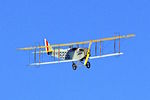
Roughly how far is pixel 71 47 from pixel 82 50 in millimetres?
6346

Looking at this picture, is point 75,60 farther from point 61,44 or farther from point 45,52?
point 45,52

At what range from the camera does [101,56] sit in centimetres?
9188

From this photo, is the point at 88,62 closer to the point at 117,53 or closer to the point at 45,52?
the point at 117,53

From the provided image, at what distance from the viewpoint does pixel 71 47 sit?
322 ft

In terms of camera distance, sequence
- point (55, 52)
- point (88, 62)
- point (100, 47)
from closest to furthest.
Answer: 1. point (88, 62)
2. point (100, 47)
3. point (55, 52)

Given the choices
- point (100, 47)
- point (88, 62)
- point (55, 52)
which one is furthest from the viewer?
point (55, 52)

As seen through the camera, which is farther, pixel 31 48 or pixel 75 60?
pixel 31 48

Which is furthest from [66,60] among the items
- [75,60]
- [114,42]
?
[114,42]

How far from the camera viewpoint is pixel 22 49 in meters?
101

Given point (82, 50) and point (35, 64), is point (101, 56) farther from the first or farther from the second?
point (35, 64)

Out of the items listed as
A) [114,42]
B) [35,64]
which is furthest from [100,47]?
[35,64]

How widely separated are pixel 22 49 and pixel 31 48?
1508 millimetres

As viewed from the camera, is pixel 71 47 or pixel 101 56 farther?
pixel 71 47

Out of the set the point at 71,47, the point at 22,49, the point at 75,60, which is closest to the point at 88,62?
the point at 75,60
